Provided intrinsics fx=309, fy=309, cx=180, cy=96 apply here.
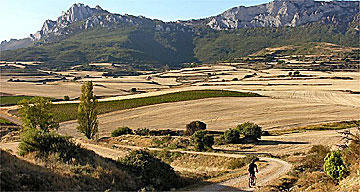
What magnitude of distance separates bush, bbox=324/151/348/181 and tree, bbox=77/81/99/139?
42.3 meters

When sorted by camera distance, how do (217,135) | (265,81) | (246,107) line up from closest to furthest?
(217,135)
(246,107)
(265,81)

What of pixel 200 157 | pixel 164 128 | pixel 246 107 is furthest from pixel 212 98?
pixel 200 157

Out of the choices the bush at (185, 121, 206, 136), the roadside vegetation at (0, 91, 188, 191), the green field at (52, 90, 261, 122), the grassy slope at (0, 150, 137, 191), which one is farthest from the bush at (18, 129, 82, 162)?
the green field at (52, 90, 261, 122)

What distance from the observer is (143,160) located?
66.0 ft

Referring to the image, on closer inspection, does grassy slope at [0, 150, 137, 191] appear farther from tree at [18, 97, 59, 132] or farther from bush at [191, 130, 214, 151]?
tree at [18, 97, 59, 132]

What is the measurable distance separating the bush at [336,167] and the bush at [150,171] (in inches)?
368

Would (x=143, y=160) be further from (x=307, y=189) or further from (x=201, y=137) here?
(x=201, y=137)

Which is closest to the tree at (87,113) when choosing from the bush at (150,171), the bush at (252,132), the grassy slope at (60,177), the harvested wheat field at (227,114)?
the harvested wheat field at (227,114)

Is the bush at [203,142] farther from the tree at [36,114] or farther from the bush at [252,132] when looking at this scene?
the tree at [36,114]

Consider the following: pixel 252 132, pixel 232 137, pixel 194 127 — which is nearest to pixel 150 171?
pixel 232 137

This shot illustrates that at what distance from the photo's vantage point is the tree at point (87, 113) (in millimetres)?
51625

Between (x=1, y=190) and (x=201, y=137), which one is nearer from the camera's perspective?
(x=1, y=190)

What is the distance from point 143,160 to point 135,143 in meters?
28.2

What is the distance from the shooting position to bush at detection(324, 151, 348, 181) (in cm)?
1539
